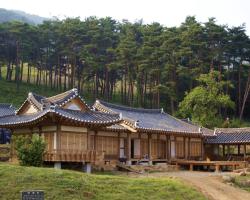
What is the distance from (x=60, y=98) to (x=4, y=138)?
16512mm

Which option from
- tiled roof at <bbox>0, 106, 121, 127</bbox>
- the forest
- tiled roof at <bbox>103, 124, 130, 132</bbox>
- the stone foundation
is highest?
the forest

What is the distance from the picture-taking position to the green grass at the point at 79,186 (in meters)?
20.6

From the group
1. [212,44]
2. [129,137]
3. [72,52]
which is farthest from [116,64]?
[129,137]

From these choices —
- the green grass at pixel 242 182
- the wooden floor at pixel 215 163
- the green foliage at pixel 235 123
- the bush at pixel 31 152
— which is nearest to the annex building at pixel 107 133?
the wooden floor at pixel 215 163

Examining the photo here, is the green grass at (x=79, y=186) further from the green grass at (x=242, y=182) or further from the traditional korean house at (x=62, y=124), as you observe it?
the traditional korean house at (x=62, y=124)

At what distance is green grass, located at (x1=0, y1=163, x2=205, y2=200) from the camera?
2062cm

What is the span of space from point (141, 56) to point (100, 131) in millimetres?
33034

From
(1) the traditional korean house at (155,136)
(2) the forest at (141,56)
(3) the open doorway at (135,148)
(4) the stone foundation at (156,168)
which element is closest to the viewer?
(4) the stone foundation at (156,168)

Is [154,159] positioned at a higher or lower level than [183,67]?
lower

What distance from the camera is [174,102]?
2867 inches

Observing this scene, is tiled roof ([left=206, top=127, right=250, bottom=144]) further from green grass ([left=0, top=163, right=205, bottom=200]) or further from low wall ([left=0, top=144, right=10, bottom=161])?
low wall ([left=0, top=144, right=10, bottom=161])

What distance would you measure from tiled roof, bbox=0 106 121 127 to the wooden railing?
2107mm

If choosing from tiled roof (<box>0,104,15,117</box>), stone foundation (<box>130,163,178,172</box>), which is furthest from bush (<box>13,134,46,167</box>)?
tiled roof (<box>0,104,15,117</box>)

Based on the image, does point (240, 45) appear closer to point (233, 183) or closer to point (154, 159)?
point (154, 159)
